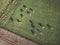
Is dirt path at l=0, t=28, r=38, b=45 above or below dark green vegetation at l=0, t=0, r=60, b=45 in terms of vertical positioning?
below

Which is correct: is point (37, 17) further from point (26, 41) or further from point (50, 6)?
point (26, 41)

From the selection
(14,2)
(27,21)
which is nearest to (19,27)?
(27,21)

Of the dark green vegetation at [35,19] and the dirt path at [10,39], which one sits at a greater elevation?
the dark green vegetation at [35,19]

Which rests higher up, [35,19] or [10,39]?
[35,19]
